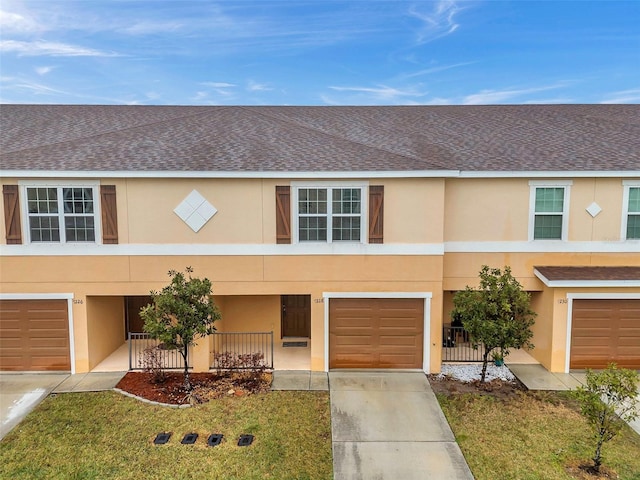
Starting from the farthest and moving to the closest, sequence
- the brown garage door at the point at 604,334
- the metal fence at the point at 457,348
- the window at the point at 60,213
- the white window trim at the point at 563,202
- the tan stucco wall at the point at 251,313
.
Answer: the tan stucco wall at the point at 251,313, the metal fence at the point at 457,348, the white window trim at the point at 563,202, the brown garage door at the point at 604,334, the window at the point at 60,213

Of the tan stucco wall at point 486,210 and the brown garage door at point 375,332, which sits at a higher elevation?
the tan stucco wall at point 486,210

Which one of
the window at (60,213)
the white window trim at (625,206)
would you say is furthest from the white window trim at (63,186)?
the white window trim at (625,206)

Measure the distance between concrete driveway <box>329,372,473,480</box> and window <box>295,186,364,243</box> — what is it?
4.06 meters

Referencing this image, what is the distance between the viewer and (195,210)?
10789 millimetres

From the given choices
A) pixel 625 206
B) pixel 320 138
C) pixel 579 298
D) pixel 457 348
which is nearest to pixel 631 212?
pixel 625 206

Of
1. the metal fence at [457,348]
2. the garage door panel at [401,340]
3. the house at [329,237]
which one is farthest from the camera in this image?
the metal fence at [457,348]

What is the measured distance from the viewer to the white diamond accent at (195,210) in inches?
424

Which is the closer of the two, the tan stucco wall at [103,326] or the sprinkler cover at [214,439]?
the sprinkler cover at [214,439]

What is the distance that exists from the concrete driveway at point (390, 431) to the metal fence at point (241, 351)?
2299 millimetres

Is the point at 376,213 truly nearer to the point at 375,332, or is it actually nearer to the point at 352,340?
the point at 375,332

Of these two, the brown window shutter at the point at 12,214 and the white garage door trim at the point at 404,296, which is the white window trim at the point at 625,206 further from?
the brown window shutter at the point at 12,214

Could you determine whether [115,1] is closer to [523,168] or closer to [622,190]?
[523,168]

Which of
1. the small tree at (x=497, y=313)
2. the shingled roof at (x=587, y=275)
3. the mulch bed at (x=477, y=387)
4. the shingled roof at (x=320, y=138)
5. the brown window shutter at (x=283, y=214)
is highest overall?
the shingled roof at (x=320, y=138)

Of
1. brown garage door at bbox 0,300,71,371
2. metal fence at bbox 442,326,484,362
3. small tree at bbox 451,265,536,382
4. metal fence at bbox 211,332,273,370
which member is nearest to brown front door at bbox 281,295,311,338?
metal fence at bbox 211,332,273,370
